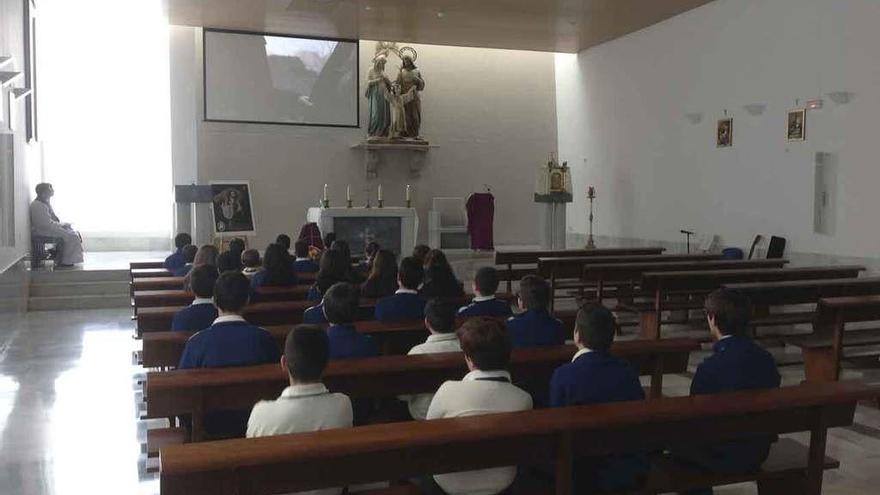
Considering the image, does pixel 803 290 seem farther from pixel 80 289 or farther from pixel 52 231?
pixel 52 231

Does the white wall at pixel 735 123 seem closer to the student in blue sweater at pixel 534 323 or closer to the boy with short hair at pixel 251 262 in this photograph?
the student in blue sweater at pixel 534 323

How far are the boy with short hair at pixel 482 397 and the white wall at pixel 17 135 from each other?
6261mm

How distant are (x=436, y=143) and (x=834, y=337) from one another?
10269mm

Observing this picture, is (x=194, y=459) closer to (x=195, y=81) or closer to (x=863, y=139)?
(x=863, y=139)

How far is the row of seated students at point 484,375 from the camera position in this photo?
249cm

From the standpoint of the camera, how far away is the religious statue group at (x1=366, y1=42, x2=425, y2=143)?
44.8 ft

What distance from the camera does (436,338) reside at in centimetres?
358

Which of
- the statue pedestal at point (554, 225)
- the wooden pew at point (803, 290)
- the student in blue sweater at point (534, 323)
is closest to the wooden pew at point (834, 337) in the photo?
the wooden pew at point (803, 290)

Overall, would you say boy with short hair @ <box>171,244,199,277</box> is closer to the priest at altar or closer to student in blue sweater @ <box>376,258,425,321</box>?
student in blue sweater @ <box>376,258,425,321</box>

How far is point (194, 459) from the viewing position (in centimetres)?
196

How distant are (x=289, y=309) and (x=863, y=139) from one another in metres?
6.63

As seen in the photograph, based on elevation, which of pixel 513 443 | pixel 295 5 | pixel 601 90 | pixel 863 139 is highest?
pixel 295 5

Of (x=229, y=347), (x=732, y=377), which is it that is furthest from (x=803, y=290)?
(x=229, y=347)

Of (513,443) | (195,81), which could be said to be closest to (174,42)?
(195,81)
